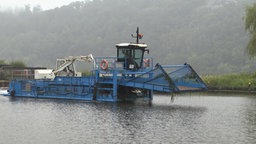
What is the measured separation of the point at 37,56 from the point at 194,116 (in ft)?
465

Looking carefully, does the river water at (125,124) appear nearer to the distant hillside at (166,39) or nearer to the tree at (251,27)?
the tree at (251,27)

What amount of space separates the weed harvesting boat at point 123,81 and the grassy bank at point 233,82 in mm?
18146

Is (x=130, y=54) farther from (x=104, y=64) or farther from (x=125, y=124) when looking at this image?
(x=125, y=124)

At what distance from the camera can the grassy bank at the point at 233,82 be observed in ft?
175

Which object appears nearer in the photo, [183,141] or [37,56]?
[183,141]

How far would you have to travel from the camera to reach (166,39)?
6171 inches

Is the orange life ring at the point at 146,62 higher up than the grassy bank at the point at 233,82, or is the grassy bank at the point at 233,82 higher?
the orange life ring at the point at 146,62

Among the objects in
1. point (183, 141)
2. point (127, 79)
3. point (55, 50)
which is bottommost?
point (183, 141)

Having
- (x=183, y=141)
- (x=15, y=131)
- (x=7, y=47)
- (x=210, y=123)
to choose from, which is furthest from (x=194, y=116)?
(x=7, y=47)

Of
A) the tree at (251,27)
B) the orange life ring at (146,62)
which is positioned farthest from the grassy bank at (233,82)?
the orange life ring at (146,62)

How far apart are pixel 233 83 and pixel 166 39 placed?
4014 inches

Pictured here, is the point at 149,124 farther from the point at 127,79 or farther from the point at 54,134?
the point at 127,79

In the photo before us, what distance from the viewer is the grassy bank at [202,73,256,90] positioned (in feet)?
175

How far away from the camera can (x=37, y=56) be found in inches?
6471
